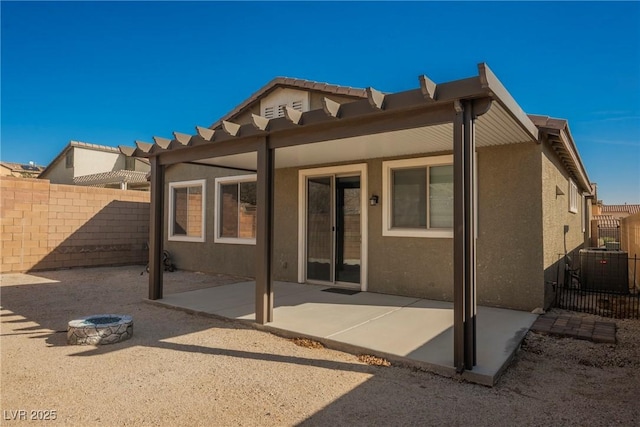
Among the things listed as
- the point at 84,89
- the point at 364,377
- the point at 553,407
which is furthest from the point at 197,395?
the point at 84,89

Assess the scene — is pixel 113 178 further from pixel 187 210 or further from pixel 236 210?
pixel 236 210

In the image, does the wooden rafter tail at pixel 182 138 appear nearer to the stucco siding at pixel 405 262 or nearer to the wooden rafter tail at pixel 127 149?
the wooden rafter tail at pixel 127 149

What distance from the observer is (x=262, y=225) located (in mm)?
5312

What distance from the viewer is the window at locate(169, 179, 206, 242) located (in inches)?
416

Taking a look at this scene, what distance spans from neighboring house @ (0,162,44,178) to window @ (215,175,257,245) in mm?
25530

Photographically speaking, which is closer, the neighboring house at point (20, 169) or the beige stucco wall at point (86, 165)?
the beige stucco wall at point (86, 165)

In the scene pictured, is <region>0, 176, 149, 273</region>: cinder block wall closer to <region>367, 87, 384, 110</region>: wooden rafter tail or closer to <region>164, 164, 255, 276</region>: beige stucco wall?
<region>164, 164, 255, 276</region>: beige stucco wall

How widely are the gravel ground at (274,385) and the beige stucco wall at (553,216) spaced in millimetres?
1292

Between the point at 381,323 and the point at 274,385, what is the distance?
6.90ft

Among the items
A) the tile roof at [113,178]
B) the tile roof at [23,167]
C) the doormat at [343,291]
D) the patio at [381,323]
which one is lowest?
the patio at [381,323]

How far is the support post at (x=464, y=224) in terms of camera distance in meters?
3.58

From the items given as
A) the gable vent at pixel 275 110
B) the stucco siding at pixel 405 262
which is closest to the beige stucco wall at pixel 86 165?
the gable vent at pixel 275 110

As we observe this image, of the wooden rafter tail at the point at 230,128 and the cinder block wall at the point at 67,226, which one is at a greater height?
the wooden rafter tail at the point at 230,128

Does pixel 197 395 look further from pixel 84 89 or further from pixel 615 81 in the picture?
pixel 84 89
